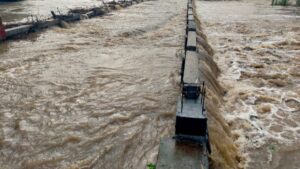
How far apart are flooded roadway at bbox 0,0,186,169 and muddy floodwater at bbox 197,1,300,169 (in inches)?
80.7

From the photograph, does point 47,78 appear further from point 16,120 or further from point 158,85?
point 158,85

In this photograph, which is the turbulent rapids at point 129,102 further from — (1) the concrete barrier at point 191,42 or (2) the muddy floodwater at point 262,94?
(1) the concrete barrier at point 191,42

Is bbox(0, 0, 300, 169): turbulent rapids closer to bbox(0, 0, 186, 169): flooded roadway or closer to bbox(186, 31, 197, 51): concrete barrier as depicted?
bbox(0, 0, 186, 169): flooded roadway

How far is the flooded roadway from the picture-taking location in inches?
281

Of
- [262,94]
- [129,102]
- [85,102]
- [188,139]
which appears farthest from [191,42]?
[188,139]

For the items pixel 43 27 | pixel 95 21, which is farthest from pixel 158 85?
pixel 95 21

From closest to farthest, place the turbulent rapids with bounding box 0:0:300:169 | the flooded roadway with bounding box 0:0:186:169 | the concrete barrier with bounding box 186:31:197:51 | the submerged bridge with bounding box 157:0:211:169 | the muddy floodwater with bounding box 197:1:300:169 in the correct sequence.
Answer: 1. the submerged bridge with bounding box 157:0:211:169
2. the flooded roadway with bounding box 0:0:186:169
3. the turbulent rapids with bounding box 0:0:300:169
4. the muddy floodwater with bounding box 197:1:300:169
5. the concrete barrier with bounding box 186:31:197:51

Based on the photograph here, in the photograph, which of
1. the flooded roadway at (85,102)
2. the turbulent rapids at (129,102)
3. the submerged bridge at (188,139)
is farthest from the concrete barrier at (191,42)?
the submerged bridge at (188,139)

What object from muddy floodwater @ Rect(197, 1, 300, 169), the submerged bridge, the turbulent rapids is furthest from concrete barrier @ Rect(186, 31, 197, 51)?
the submerged bridge

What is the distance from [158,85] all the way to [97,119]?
3.29 metres

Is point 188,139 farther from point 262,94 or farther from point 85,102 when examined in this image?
point 262,94

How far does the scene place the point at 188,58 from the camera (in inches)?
434

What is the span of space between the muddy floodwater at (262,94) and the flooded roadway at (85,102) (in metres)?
2.05

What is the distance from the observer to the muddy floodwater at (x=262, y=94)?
7.94m
